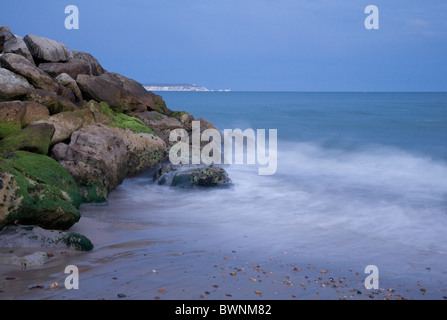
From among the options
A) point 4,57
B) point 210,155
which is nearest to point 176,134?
point 210,155

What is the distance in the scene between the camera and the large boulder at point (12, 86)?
31.8 feet

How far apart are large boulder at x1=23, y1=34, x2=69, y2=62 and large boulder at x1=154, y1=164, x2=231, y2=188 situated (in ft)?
15.9

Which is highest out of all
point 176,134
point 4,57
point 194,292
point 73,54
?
point 73,54

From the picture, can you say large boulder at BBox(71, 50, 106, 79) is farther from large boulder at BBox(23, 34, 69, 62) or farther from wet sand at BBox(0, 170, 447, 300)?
wet sand at BBox(0, 170, 447, 300)

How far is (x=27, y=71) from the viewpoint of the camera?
1073cm

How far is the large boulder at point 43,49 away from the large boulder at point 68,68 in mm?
230

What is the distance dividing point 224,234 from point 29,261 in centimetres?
287

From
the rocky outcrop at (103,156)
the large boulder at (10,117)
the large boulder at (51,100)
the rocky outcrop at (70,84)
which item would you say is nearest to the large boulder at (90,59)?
the rocky outcrop at (70,84)

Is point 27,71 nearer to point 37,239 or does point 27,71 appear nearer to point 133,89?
point 133,89

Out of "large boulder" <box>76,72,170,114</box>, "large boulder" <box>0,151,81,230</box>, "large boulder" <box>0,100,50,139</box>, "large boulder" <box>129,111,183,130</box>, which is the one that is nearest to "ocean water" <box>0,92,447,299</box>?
"large boulder" <box>0,151,81,230</box>

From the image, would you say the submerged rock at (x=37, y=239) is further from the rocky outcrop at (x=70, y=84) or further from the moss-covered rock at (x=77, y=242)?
the rocky outcrop at (x=70, y=84)
